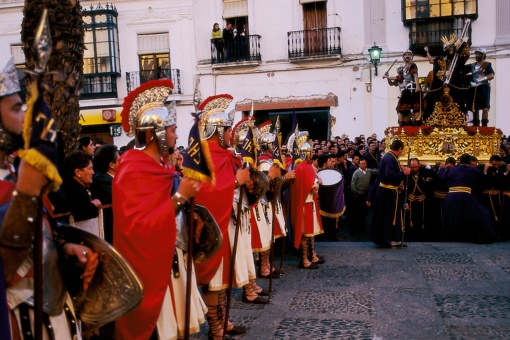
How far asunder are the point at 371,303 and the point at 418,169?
202 inches

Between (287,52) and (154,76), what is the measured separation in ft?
19.4

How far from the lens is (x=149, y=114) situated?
3494 millimetres

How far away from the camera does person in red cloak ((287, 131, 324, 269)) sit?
819cm

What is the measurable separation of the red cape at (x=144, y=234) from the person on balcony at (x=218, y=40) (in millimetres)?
17971

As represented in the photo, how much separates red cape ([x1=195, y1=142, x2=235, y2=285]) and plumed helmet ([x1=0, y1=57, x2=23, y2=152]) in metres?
2.35

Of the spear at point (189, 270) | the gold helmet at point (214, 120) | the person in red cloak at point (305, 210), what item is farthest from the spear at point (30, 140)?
the person in red cloak at point (305, 210)

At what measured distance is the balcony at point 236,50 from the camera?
20312 mm

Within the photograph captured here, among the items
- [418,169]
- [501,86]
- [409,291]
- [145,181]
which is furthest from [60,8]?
[501,86]

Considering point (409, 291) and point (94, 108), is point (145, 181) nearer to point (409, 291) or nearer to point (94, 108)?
point (409, 291)

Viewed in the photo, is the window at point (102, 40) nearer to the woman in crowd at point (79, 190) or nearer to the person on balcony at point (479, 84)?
the person on balcony at point (479, 84)

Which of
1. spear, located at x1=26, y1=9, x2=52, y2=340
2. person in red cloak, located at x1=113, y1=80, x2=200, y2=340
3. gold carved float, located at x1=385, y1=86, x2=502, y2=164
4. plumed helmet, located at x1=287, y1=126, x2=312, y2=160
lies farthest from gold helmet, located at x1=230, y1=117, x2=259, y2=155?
gold carved float, located at x1=385, y1=86, x2=502, y2=164

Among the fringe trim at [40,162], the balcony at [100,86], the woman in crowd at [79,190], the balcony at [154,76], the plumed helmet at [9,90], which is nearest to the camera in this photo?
the fringe trim at [40,162]

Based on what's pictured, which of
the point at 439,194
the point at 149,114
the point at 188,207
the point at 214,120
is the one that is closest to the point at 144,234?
the point at 188,207

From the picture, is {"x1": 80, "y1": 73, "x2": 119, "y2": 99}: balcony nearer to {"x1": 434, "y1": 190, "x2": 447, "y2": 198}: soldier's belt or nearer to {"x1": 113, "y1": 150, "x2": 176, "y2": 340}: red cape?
{"x1": 434, "y1": 190, "x2": 447, "y2": 198}: soldier's belt
